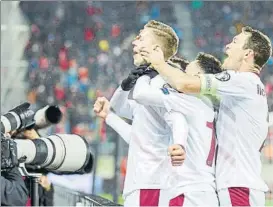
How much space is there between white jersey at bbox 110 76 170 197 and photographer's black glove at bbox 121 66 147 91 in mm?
65

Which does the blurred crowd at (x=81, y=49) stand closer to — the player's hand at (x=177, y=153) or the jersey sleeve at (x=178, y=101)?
the jersey sleeve at (x=178, y=101)

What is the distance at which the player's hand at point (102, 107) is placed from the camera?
7.13 feet

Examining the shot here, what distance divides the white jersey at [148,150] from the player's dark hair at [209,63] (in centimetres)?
15

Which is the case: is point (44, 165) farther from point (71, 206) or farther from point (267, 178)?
point (267, 178)

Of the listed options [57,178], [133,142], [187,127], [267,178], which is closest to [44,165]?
[57,178]

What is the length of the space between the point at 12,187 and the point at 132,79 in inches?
16.8

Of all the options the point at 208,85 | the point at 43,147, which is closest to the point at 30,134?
the point at 43,147

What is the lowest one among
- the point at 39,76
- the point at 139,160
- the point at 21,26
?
the point at 139,160

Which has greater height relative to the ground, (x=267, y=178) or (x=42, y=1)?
(x=42, y=1)

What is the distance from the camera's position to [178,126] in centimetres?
192

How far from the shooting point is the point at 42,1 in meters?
2.28

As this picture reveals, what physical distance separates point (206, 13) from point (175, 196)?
541mm

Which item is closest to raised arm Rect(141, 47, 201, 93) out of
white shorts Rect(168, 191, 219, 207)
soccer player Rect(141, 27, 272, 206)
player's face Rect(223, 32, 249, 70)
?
soccer player Rect(141, 27, 272, 206)

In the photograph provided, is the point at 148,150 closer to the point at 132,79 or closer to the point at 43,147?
the point at 132,79
